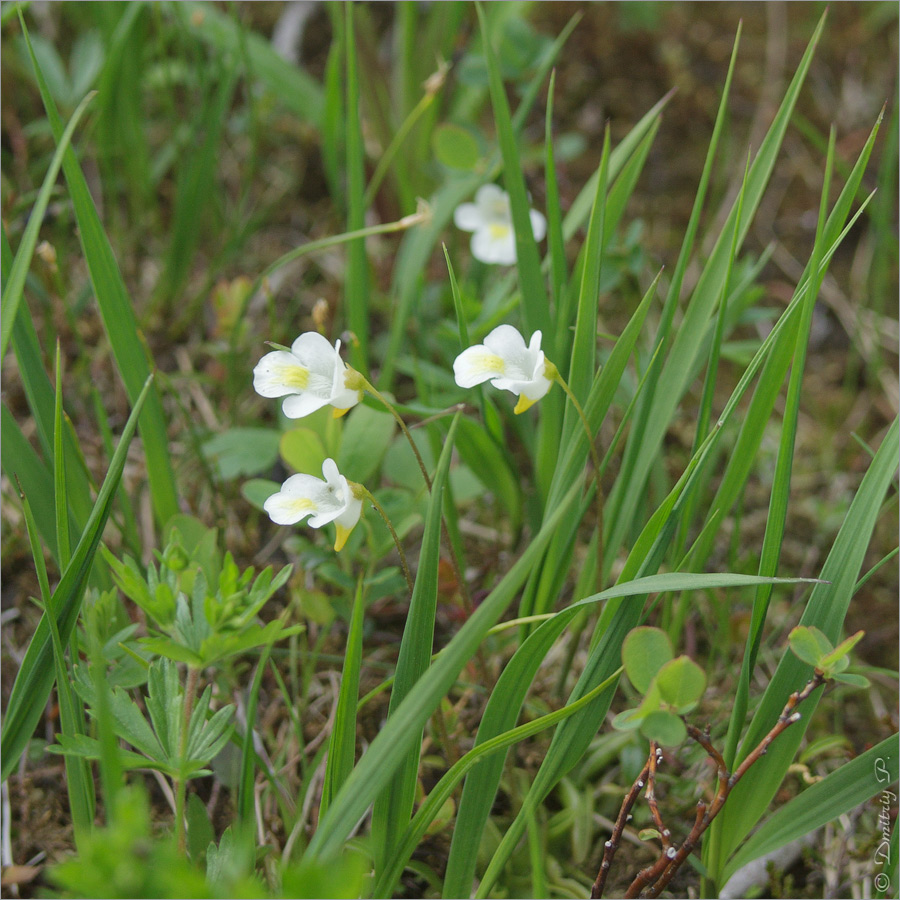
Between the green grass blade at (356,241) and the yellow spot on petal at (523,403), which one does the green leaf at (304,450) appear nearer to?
the green grass blade at (356,241)

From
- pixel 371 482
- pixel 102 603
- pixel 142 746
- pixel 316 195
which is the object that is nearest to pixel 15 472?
pixel 102 603

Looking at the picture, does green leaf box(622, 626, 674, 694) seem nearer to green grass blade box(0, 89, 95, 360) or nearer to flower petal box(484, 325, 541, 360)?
flower petal box(484, 325, 541, 360)

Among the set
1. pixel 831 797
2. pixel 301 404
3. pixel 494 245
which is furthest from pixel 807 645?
pixel 494 245

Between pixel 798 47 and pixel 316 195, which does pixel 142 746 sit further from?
pixel 798 47

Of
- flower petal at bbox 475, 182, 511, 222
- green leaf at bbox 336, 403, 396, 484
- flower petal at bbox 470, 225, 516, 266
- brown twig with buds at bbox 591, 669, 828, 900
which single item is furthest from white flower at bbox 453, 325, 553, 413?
flower petal at bbox 475, 182, 511, 222

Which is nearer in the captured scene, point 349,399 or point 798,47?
point 349,399
